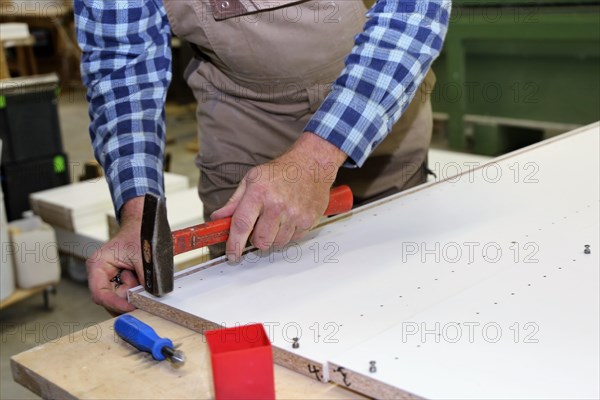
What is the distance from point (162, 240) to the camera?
3.08 ft

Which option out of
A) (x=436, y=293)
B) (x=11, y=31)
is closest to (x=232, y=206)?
(x=436, y=293)

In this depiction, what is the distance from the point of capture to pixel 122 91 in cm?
131

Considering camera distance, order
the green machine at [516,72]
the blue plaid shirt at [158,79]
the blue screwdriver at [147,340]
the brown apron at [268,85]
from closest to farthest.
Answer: the blue screwdriver at [147,340], the blue plaid shirt at [158,79], the brown apron at [268,85], the green machine at [516,72]

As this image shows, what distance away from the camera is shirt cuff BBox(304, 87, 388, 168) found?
1110 millimetres

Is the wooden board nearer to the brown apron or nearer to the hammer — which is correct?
the hammer

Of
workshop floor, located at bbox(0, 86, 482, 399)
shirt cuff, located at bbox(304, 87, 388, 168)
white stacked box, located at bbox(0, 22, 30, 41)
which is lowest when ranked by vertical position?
workshop floor, located at bbox(0, 86, 482, 399)

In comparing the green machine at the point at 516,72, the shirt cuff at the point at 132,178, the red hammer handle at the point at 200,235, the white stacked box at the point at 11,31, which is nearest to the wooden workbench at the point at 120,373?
the red hammer handle at the point at 200,235

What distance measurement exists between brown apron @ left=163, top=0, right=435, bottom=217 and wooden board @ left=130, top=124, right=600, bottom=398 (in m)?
0.20

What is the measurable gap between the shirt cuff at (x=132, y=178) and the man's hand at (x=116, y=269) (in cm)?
9

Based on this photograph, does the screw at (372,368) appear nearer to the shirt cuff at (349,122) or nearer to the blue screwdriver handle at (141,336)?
the blue screwdriver handle at (141,336)

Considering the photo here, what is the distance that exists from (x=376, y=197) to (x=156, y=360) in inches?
32.2

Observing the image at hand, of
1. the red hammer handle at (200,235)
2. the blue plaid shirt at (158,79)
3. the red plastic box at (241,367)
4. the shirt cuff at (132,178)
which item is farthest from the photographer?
the shirt cuff at (132,178)

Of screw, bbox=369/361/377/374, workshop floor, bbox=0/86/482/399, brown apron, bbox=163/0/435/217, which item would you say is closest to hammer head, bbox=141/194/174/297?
screw, bbox=369/361/377/374

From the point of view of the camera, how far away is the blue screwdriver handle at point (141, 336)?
84 cm
